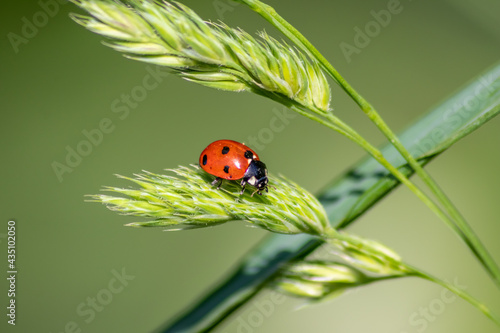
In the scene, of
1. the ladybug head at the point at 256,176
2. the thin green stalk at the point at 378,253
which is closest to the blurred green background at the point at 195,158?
the ladybug head at the point at 256,176

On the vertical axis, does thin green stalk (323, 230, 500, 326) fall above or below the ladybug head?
below

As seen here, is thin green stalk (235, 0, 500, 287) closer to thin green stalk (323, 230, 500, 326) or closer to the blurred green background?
thin green stalk (323, 230, 500, 326)

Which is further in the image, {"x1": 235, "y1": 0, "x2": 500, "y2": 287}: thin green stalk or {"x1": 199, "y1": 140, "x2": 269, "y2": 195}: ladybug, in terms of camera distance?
{"x1": 199, "y1": 140, "x2": 269, "y2": 195}: ladybug

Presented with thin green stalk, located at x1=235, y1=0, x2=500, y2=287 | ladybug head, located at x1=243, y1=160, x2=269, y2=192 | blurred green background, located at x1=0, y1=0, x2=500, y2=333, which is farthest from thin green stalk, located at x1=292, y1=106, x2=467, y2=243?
blurred green background, located at x1=0, y1=0, x2=500, y2=333

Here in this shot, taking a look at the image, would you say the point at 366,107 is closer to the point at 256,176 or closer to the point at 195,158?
the point at 256,176

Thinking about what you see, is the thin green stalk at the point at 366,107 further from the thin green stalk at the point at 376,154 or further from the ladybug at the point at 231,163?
the ladybug at the point at 231,163

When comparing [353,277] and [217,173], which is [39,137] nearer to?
[217,173]
